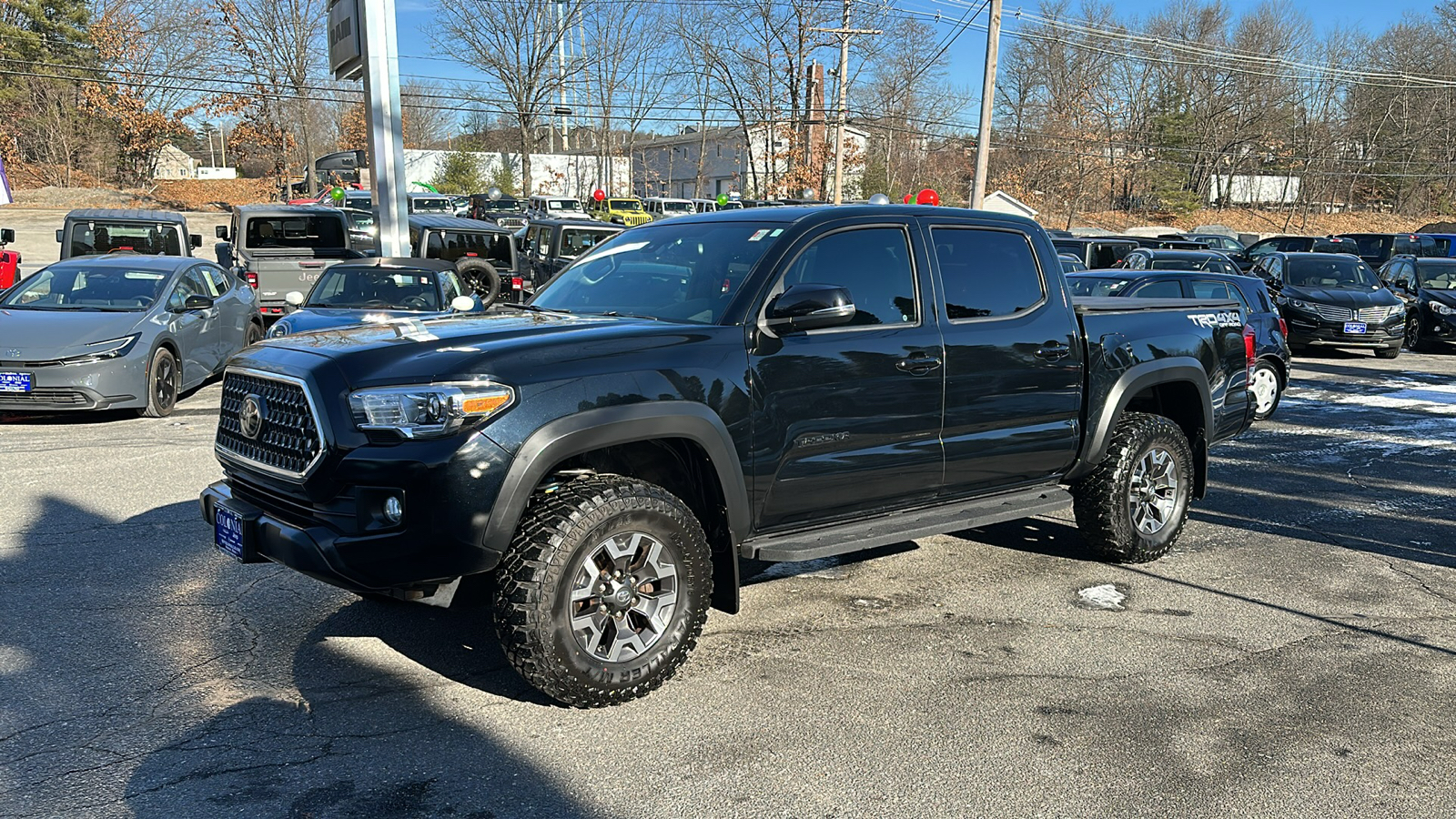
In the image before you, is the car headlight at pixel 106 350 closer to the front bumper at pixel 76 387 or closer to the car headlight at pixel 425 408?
the front bumper at pixel 76 387

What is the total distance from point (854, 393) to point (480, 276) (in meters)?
14.6

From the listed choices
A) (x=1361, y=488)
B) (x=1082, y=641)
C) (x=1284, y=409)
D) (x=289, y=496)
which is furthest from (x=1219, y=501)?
(x=289, y=496)

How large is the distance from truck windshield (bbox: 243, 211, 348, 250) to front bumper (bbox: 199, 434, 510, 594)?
14310 millimetres

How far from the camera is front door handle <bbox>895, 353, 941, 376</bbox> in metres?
4.96

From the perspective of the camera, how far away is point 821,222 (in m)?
4.97

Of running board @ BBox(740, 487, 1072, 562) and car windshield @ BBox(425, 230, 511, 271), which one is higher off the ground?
car windshield @ BBox(425, 230, 511, 271)

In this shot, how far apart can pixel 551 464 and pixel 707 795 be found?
4.13 feet

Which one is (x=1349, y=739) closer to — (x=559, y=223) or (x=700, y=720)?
(x=700, y=720)

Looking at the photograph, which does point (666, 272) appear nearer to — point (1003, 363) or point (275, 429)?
point (1003, 363)

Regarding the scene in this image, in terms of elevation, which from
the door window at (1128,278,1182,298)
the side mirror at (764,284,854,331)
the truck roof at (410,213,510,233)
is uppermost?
the truck roof at (410,213,510,233)

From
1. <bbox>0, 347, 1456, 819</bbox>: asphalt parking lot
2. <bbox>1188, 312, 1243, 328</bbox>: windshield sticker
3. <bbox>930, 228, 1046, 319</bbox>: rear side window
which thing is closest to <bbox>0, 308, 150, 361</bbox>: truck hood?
<bbox>0, 347, 1456, 819</bbox>: asphalt parking lot

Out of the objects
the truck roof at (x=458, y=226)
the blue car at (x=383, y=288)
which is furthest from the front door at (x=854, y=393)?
the truck roof at (x=458, y=226)

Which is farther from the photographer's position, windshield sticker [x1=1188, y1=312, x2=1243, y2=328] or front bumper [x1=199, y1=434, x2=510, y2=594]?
windshield sticker [x1=1188, y1=312, x2=1243, y2=328]

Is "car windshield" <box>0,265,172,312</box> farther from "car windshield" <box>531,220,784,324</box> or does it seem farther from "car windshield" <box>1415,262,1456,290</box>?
"car windshield" <box>1415,262,1456,290</box>
